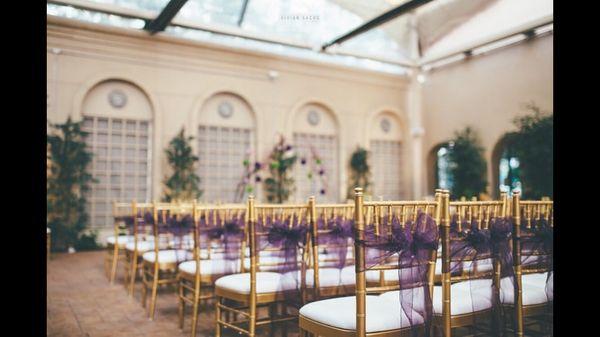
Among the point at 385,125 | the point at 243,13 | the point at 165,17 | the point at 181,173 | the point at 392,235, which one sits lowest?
the point at 392,235

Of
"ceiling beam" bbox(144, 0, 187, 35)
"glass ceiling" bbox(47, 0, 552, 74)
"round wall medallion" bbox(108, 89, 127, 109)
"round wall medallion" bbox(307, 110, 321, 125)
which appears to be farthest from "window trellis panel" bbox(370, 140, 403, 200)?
"round wall medallion" bbox(108, 89, 127, 109)

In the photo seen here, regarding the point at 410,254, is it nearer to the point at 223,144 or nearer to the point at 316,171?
the point at 223,144

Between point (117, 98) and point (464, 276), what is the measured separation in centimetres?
792

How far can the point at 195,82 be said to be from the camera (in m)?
9.69

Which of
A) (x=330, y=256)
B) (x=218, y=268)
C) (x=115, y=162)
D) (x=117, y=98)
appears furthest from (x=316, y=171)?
(x=218, y=268)

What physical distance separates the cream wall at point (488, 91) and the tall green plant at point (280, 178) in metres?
3.98

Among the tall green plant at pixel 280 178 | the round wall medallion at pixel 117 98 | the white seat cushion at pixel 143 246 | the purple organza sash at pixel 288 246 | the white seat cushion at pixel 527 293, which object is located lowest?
the white seat cushion at pixel 143 246

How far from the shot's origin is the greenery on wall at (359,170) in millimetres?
11117

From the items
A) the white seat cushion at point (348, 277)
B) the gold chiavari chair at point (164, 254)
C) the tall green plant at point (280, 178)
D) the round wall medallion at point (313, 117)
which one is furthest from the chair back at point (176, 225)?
the round wall medallion at point (313, 117)

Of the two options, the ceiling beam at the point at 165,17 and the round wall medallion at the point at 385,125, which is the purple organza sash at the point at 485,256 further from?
the round wall medallion at the point at 385,125

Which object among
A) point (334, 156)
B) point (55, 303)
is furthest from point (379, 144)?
point (55, 303)

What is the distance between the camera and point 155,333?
3363 mm
